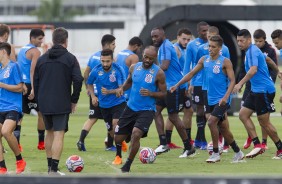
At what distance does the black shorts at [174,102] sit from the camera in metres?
15.3

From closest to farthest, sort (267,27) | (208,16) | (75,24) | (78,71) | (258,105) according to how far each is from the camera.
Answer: (78,71)
(258,105)
(208,16)
(75,24)
(267,27)

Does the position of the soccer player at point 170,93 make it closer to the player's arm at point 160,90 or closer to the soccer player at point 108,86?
the soccer player at point 108,86

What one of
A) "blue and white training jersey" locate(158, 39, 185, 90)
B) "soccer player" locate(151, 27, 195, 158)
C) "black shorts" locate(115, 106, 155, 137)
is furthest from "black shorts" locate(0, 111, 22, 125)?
"blue and white training jersey" locate(158, 39, 185, 90)

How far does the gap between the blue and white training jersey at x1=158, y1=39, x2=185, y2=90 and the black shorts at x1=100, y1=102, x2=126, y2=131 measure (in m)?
1.01

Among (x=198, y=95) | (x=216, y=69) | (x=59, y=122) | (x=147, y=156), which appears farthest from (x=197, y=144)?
(x=59, y=122)

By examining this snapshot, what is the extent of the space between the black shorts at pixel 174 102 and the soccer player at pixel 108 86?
78cm

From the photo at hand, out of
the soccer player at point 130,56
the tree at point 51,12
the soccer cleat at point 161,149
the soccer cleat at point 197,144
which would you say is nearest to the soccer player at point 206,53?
the soccer cleat at point 197,144

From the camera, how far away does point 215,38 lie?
13398mm

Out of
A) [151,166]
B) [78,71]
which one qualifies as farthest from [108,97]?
[78,71]

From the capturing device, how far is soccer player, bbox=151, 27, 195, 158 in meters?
15.0

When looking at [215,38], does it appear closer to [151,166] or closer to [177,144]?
[151,166]

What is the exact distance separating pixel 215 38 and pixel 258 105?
5.54 ft

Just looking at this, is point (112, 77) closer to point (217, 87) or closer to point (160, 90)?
point (217, 87)

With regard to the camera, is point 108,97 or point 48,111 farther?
point 108,97
